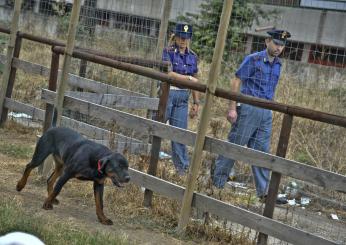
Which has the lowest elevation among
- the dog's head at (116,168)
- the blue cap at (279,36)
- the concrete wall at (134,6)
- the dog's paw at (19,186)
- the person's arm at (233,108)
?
the dog's paw at (19,186)

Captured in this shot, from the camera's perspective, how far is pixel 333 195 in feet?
27.2

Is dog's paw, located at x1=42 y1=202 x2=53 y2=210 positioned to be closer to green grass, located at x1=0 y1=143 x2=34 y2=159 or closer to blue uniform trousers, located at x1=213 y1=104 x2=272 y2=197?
blue uniform trousers, located at x1=213 y1=104 x2=272 y2=197

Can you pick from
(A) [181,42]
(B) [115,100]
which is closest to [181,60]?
(A) [181,42]

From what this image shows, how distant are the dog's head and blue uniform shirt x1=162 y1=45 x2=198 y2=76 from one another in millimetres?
2887

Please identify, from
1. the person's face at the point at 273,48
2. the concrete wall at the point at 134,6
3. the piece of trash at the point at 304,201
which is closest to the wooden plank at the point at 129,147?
the concrete wall at the point at 134,6

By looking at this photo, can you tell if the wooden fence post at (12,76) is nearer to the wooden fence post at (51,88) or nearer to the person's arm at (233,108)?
the wooden fence post at (51,88)

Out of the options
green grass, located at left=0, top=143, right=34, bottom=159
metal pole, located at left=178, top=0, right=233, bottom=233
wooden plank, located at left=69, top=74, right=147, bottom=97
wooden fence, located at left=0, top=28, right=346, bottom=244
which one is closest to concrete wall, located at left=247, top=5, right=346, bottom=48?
wooden plank, located at left=69, top=74, right=147, bottom=97

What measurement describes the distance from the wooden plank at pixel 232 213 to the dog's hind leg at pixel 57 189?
90cm

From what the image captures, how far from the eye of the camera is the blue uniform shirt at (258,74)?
7.20m

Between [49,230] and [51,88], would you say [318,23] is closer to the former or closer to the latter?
[51,88]

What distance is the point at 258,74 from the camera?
723cm

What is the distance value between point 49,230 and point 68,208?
3.62ft

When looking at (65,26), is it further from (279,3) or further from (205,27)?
(279,3)

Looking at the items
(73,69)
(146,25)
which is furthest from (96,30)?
(73,69)
